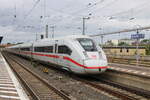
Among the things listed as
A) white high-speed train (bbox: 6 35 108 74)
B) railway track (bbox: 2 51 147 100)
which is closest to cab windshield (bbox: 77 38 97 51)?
white high-speed train (bbox: 6 35 108 74)

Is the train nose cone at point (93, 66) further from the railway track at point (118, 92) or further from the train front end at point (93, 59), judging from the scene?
the railway track at point (118, 92)

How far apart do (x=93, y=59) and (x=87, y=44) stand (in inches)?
65.5

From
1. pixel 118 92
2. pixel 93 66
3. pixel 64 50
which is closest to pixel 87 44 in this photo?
pixel 93 66

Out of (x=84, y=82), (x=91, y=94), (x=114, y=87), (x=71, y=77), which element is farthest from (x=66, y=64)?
(x=91, y=94)

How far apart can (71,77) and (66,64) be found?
1.22 meters

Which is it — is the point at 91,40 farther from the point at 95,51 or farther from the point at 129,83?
the point at 129,83

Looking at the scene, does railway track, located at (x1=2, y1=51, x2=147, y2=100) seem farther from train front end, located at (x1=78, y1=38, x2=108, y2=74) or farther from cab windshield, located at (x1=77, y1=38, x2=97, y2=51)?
cab windshield, located at (x1=77, y1=38, x2=97, y2=51)

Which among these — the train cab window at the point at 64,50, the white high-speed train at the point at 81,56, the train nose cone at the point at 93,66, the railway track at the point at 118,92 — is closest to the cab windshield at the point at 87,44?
the white high-speed train at the point at 81,56

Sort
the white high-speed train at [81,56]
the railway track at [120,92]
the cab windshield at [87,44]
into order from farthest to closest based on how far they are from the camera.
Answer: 1. the cab windshield at [87,44]
2. the white high-speed train at [81,56]
3. the railway track at [120,92]

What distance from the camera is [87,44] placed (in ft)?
52.3

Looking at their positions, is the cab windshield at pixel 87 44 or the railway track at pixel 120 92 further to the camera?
the cab windshield at pixel 87 44

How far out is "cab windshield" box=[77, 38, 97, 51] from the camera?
1559 centimetres

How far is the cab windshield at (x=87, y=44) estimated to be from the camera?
1559 cm

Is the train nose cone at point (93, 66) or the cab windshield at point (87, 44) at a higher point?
the cab windshield at point (87, 44)
